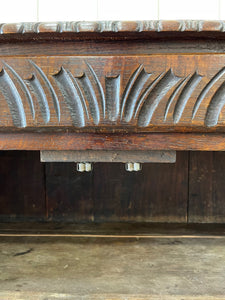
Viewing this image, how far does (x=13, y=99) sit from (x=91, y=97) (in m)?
0.11

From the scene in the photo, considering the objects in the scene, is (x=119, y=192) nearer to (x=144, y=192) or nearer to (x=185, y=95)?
(x=144, y=192)

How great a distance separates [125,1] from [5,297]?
0.78 metres

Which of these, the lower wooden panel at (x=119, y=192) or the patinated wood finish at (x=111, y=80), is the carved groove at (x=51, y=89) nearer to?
the patinated wood finish at (x=111, y=80)

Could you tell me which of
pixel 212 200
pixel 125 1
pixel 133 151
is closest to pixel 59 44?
pixel 133 151

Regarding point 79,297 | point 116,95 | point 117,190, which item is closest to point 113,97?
point 116,95

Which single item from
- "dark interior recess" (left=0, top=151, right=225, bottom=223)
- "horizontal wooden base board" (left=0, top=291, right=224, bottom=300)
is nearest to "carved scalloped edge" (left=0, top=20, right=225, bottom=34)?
"horizontal wooden base board" (left=0, top=291, right=224, bottom=300)

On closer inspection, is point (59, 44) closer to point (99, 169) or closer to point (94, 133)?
point (94, 133)

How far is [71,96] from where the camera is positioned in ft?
1.50

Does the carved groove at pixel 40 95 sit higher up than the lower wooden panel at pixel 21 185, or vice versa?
the carved groove at pixel 40 95

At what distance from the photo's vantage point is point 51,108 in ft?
1.51

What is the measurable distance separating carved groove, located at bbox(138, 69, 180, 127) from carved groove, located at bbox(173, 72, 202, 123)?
0.06 ft

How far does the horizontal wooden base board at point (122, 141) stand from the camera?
476 mm

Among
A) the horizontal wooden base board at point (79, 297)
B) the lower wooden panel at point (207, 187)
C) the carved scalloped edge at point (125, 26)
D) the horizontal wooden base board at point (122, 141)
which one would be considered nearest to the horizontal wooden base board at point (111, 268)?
the horizontal wooden base board at point (79, 297)

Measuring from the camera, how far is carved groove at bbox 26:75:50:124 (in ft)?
1.50
